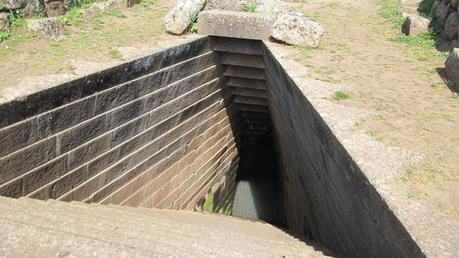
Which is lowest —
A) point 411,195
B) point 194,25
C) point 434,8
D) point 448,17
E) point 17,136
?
point 17,136

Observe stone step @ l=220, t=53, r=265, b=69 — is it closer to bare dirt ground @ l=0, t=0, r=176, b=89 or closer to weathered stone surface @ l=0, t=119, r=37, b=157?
bare dirt ground @ l=0, t=0, r=176, b=89

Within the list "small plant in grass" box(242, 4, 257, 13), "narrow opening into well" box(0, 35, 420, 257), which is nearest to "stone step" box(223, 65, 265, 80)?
"narrow opening into well" box(0, 35, 420, 257)

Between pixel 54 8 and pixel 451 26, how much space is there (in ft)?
25.8

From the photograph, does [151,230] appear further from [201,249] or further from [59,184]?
[59,184]

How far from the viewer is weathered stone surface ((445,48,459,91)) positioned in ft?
20.1

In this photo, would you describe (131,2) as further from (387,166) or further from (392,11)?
(387,166)

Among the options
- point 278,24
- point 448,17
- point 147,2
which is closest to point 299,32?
point 278,24

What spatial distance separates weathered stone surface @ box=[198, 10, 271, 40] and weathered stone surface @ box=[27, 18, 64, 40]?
272cm

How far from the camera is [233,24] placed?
331 inches

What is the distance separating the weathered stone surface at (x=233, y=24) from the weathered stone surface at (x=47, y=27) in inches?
107

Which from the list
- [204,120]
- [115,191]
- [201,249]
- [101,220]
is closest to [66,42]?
[115,191]

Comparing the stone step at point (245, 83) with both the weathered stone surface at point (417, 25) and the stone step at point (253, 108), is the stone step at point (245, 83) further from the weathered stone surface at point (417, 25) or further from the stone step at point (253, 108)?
the weathered stone surface at point (417, 25)

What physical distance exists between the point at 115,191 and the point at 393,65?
5.19 meters

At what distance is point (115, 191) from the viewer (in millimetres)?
6758
